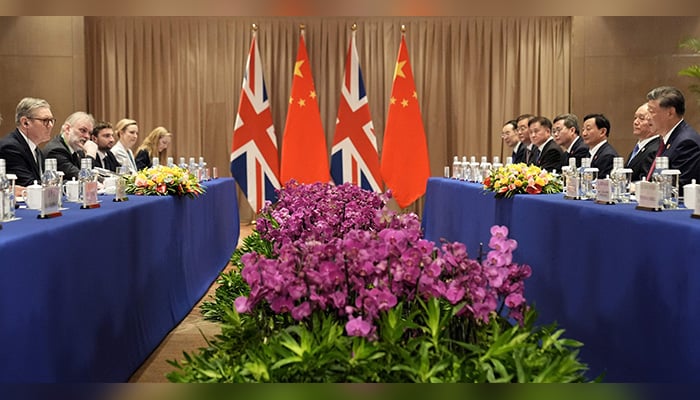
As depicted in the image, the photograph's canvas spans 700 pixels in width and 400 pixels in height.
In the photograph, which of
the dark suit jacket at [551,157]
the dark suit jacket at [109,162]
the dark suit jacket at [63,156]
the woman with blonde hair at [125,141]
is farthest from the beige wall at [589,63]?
the dark suit jacket at [63,156]

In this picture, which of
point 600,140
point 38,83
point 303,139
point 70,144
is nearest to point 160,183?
point 70,144

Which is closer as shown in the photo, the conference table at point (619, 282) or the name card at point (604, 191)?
the conference table at point (619, 282)

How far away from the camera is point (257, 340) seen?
165 centimetres

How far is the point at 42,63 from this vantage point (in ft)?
31.2

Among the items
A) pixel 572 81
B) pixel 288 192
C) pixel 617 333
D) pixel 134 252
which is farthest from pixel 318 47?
pixel 617 333

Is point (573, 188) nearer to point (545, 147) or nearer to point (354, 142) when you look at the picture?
point (545, 147)

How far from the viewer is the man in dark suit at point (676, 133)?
397 cm

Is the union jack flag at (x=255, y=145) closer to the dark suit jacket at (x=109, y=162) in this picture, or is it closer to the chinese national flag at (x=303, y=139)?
the chinese national flag at (x=303, y=139)

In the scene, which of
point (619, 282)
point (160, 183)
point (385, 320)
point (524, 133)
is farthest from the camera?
point (524, 133)

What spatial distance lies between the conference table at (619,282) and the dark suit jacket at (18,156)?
8.88 feet

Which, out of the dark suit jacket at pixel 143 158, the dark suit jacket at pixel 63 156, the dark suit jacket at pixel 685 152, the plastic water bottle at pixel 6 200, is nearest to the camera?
the plastic water bottle at pixel 6 200

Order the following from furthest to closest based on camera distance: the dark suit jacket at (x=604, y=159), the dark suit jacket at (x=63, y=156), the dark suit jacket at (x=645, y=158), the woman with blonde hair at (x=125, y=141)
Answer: the woman with blonde hair at (x=125, y=141) → the dark suit jacket at (x=604, y=159) → the dark suit jacket at (x=63, y=156) → the dark suit jacket at (x=645, y=158)

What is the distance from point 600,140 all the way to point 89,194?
376 centimetres

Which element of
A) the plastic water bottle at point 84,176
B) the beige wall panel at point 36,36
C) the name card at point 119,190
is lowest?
the name card at point 119,190
